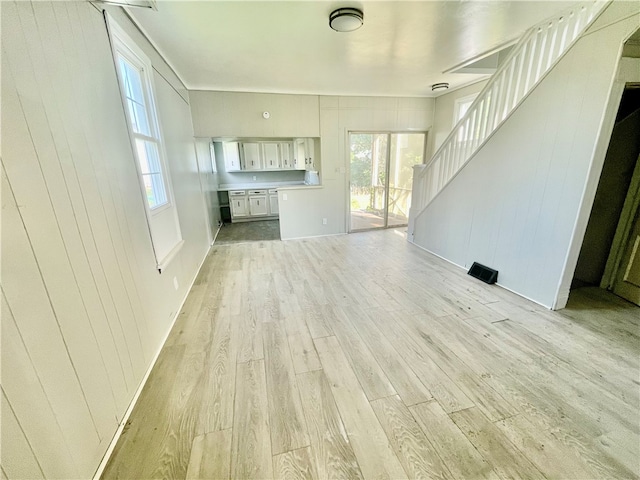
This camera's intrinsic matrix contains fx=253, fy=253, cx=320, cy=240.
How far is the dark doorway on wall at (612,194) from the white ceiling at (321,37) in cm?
125

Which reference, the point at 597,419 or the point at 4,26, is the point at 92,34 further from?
the point at 597,419

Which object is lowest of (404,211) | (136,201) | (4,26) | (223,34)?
(404,211)

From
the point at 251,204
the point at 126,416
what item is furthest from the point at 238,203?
the point at 126,416

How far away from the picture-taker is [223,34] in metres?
2.37

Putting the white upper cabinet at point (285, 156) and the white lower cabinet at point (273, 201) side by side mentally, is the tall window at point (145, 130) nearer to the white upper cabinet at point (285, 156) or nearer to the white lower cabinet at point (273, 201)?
the white lower cabinet at point (273, 201)

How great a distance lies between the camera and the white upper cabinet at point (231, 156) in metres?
6.27

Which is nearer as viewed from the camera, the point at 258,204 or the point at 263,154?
the point at 263,154

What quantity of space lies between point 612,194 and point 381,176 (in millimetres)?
3402

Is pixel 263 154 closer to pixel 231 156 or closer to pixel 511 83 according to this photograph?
pixel 231 156

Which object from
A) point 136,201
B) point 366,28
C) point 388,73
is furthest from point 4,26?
point 388,73

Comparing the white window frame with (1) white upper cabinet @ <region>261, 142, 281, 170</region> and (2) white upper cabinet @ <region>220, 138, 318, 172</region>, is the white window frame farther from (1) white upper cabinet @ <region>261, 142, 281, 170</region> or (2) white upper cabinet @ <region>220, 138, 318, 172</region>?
(1) white upper cabinet @ <region>261, 142, 281, 170</region>

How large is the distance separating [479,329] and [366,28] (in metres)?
2.89

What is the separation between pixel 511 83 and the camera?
2.67 m

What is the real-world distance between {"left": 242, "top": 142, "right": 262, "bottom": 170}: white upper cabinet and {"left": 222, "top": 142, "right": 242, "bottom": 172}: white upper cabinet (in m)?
0.15
